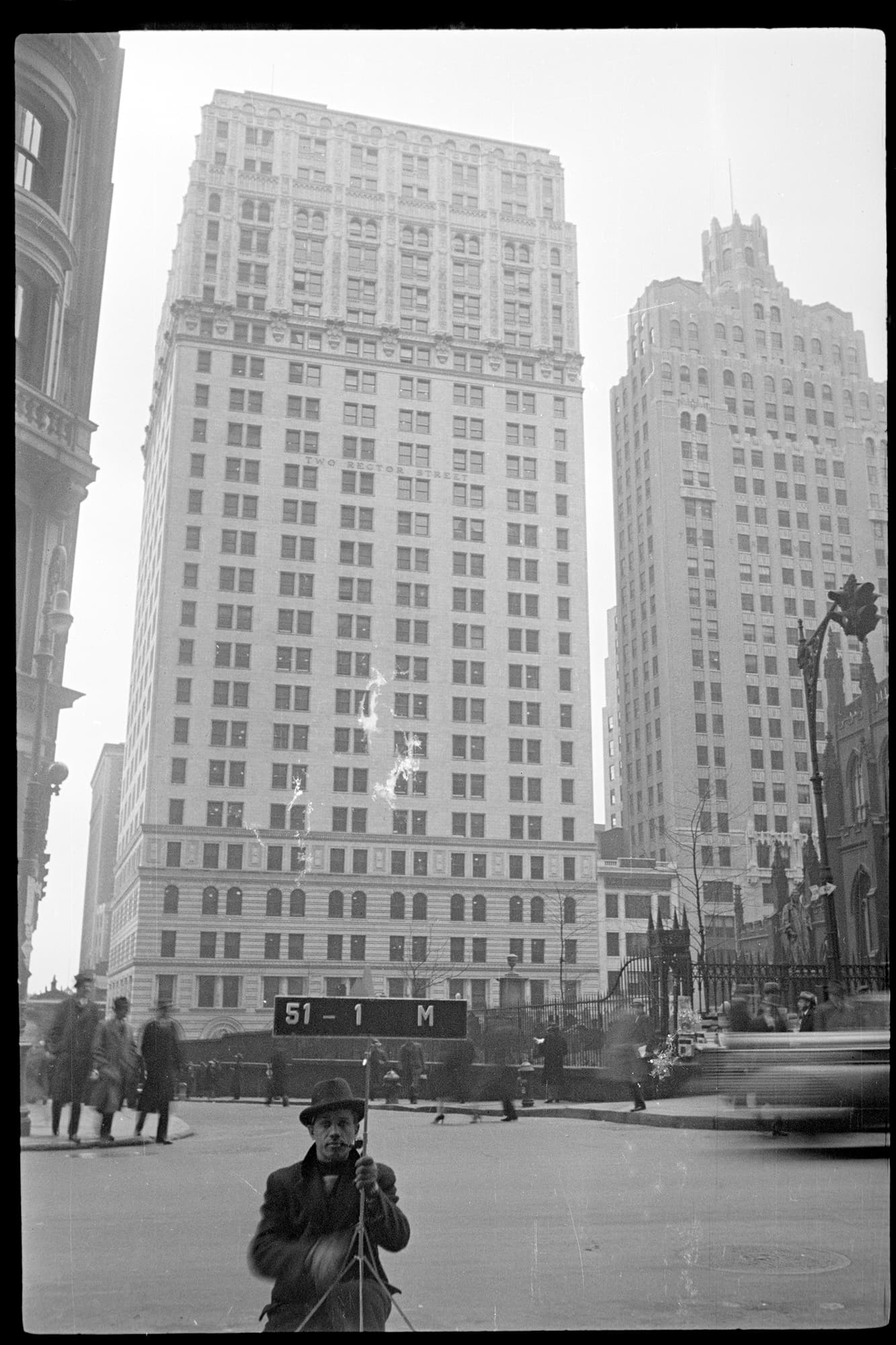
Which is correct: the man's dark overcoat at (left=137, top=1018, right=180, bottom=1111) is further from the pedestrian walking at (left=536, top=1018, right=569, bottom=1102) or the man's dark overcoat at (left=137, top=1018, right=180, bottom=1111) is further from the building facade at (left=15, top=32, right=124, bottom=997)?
the pedestrian walking at (left=536, top=1018, right=569, bottom=1102)

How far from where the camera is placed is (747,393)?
5.46m

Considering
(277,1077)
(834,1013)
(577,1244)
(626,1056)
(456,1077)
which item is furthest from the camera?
(834,1013)

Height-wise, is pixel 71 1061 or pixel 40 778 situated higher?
pixel 40 778

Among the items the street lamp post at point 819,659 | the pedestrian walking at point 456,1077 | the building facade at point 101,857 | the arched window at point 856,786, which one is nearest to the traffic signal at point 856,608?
the street lamp post at point 819,659

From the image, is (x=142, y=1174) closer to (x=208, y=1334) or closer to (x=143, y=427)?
(x=208, y=1334)

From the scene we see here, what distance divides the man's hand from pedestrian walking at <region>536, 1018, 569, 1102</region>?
114 centimetres

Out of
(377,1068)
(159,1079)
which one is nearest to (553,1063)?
(377,1068)

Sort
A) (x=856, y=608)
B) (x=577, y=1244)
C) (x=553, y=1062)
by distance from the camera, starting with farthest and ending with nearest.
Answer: (x=856, y=608) < (x=553, y=1062) < (x=577, y=1244)

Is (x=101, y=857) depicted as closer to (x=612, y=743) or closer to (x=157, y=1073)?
(x=157, y=1073)

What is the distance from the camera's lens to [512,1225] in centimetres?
425

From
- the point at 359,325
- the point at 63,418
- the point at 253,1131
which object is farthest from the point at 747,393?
the point at 253,1131

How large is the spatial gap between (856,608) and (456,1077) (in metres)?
2.87

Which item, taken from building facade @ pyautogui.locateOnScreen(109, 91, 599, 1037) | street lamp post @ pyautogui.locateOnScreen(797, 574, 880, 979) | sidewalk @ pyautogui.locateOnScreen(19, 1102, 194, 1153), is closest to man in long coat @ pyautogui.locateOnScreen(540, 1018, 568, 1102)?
building facade @ pyautogui.locateOnScreen(109, 91, 599, 1037)

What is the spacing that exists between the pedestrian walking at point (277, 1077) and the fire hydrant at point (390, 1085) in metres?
0.39
